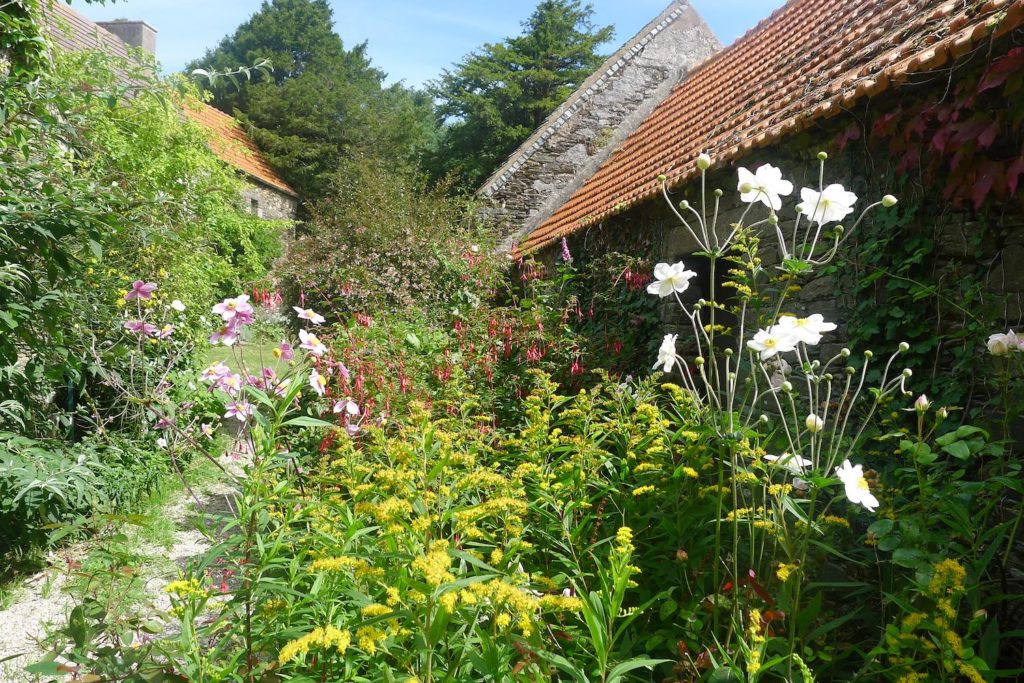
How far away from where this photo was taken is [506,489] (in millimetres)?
2373

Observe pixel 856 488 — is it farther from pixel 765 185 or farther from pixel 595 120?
pixel 595 120

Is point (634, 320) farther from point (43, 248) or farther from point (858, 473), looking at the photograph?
point (43, 248)

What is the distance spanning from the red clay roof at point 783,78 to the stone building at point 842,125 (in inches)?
0.6

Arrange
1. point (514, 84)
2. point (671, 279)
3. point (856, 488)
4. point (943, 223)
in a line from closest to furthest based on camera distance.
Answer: point (856, 488)
point (671, 279)
point (943, 223)
point (514, 84)

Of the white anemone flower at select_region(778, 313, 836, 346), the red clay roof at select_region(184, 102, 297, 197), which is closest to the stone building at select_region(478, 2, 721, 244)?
the white anemone flower at select_region(778, 313, 836, 346)

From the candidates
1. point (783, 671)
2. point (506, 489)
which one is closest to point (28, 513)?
point (506, 489)

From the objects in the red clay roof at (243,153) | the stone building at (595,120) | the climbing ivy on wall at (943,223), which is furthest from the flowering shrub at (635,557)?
the red clay roof at (243,153)

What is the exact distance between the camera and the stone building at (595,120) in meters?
10.7

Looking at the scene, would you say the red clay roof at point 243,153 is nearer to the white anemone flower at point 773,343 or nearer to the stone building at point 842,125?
the stone building at point 842,125

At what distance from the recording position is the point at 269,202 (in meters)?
21.7

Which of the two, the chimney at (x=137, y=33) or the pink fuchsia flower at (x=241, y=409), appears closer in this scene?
the pink fuchsia flower at (x=241, y=409)

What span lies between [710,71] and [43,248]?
876 centimetres

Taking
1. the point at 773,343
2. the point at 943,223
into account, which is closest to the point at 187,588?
the point at 773,343

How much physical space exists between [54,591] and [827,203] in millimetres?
5268
